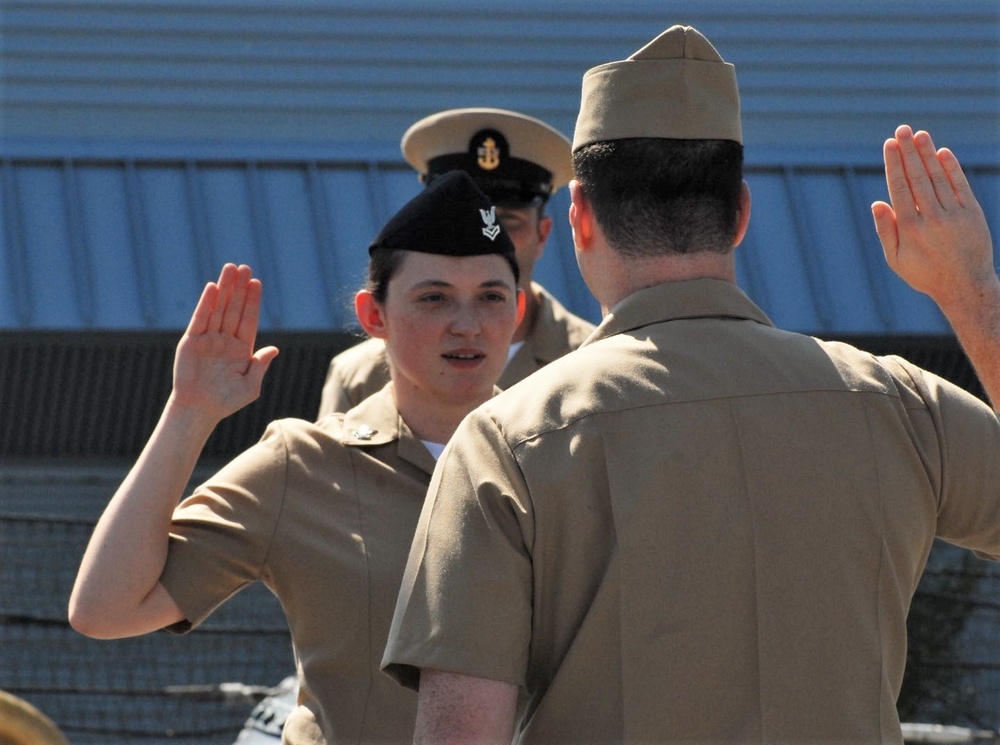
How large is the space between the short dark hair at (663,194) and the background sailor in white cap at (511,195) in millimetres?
2072

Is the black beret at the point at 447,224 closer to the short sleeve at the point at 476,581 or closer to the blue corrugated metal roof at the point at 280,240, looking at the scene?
the short sleeve at the point at 476,581

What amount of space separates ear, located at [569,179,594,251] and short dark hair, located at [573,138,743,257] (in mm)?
10

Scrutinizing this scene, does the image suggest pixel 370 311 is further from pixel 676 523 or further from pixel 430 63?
pixel 430 63

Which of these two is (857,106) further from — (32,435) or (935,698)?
(32,435)

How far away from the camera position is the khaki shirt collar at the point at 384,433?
9.61ft

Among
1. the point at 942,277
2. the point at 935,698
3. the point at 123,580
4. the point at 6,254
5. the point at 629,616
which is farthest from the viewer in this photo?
the point at 6,254

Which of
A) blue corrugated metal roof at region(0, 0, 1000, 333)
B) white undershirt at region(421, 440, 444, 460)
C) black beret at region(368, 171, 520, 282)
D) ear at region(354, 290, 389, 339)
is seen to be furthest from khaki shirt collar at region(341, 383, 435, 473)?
blue corrugated metal roof at region(0, 0, 1000, 333)

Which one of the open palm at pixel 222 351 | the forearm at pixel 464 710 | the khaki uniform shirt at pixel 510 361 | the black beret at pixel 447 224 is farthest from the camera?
the khaki uniform shirt at pixel 510 361

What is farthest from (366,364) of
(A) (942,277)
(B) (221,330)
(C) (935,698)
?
(C) (935,698)

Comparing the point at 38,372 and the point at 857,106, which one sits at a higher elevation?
the point at 857,106

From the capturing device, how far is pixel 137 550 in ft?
8.60

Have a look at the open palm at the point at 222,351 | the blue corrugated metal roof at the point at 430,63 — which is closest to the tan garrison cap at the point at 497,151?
the open palm at the point at 222,351

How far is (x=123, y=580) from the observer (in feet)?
8.57

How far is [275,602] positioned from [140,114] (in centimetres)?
243
